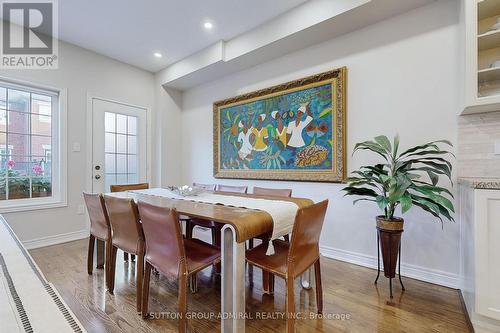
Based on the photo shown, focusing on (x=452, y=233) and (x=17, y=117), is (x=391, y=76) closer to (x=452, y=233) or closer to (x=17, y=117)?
(x=452, y=233)

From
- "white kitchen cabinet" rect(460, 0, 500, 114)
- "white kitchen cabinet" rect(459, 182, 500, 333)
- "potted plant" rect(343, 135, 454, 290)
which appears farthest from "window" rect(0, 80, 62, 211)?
"white kitchen cabinet" rect(460, 0, 500, 114)

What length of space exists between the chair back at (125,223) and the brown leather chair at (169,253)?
0.17 metres

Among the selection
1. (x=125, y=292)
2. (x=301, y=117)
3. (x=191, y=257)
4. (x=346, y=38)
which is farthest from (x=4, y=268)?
(x=346, y=38)

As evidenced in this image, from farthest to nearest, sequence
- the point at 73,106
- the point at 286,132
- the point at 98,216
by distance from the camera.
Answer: the point at 73,106
the point at 286,132
the point at 98,216

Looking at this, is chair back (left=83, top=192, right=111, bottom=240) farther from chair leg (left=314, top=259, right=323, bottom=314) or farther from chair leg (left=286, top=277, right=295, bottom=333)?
chair leg (left=314, top=259, right=323, bottom=314)

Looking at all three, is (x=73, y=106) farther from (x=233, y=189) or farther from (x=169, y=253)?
(x=169, y=253)

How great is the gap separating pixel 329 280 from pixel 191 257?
1348 mm

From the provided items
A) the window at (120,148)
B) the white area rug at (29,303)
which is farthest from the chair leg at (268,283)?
the window at (120,148)

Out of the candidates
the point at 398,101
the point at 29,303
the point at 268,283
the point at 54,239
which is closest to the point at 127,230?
the point at 268,283

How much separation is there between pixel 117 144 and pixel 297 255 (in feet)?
12.1

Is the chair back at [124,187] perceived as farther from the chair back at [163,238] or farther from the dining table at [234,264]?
the dining table at [234,264]

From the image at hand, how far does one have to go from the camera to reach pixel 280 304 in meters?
1.86

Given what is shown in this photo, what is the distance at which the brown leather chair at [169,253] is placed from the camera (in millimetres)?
1428

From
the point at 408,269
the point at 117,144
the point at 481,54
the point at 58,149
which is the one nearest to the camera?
the point at 481,54
